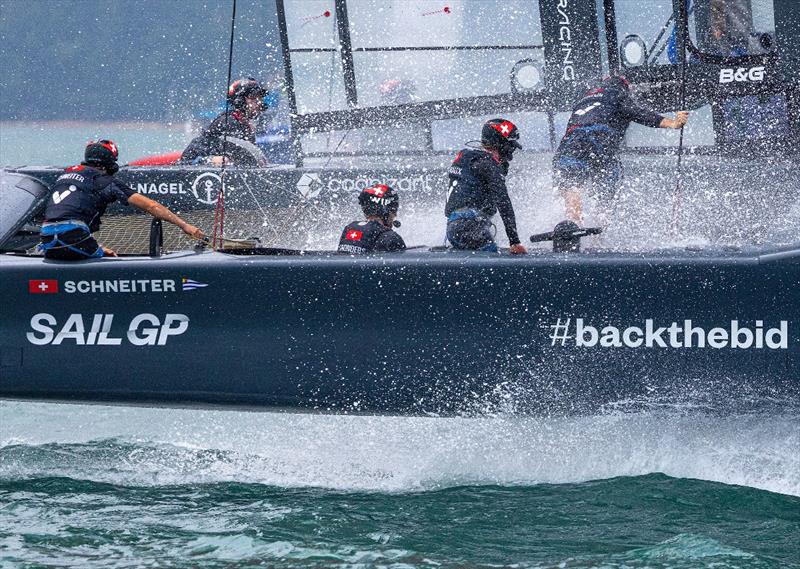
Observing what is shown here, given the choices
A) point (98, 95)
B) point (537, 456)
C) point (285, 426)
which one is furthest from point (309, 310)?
point (98, 95)

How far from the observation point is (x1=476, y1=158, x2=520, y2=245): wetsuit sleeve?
6.28m

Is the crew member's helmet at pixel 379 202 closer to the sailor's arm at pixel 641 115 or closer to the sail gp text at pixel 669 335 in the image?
the sail gp text at pixel 669 335

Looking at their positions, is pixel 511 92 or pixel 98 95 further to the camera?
pixel 98 95

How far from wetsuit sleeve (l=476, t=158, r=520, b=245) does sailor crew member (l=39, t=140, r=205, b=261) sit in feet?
4.75

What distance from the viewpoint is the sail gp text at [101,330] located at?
5.70 metres

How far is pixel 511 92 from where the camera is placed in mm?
9688

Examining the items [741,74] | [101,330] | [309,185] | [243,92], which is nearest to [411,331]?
[101,330]

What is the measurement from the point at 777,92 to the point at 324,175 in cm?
321

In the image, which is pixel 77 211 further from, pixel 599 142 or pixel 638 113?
pixel 638 113

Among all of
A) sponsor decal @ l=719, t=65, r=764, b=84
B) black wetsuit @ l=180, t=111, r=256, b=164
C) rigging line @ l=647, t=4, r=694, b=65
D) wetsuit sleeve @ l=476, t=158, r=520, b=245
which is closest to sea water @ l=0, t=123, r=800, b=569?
wetsuit sleeve @ l=476, t=158, r=520, b=245

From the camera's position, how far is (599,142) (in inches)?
327

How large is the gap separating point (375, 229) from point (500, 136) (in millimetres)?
853

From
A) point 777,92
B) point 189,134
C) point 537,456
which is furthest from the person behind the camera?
point 189,134

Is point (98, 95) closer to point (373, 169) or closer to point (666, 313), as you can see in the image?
point (373, 169)
